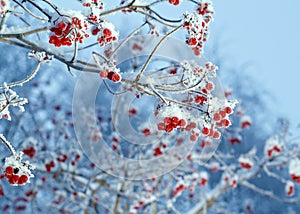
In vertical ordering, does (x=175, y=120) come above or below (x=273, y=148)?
below

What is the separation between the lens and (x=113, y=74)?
6.04ft

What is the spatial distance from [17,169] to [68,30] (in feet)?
2.00

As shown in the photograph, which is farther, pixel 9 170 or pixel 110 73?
pixel 110 73

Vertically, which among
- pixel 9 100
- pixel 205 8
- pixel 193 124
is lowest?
pixel 9 100

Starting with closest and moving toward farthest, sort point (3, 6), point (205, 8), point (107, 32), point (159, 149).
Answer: point (3, 6), point (107, 32), point (205, 8), point (159, 149)

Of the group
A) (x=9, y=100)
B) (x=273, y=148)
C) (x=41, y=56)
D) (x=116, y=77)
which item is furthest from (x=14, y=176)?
(x=273, y=148)

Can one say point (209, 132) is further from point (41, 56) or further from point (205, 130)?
point (41, 56)

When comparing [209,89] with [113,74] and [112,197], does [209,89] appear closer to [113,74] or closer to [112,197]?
[113,74]

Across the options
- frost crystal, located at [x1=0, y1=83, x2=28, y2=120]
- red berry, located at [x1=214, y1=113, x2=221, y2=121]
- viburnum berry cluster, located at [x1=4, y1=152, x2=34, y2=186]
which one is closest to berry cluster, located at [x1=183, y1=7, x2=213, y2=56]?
red berry, located at [x1=214, y1=113, x2=221, y2=121]

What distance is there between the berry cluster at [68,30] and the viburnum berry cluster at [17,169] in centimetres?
51

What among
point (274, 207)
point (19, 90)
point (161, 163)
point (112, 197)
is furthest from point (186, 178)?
point (274, 207)

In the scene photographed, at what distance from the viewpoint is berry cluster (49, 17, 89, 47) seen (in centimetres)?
159

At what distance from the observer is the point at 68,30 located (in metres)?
1.62

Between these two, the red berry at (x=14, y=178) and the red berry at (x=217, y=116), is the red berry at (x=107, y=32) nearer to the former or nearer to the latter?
the red berry at (x=217, y=116)
